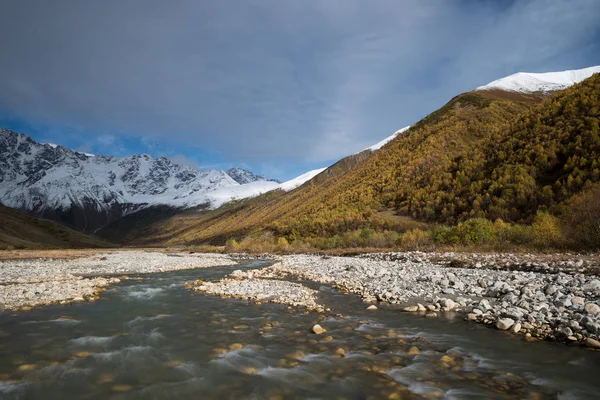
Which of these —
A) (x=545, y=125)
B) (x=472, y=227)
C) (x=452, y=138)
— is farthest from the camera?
(x=452, y=138)

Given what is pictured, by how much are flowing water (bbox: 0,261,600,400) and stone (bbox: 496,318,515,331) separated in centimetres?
45

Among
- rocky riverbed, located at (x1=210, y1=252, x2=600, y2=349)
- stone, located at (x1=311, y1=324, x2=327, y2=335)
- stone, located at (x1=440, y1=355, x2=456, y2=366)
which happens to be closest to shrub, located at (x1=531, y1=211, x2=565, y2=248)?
rocky riverbed, located at (x1=210, y1=252, x2=600, y2=349)

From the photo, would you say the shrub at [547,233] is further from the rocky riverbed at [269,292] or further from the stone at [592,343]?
the stone at [592,343]

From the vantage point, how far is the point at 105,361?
8.44 m

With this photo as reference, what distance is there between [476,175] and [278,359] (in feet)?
219

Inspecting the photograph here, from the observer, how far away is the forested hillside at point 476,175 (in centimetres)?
4781

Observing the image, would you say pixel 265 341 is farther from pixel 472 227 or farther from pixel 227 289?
pixel 472 227

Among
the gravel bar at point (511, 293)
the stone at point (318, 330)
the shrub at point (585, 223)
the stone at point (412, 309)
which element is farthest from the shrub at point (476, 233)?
the stone at point (318, 330)

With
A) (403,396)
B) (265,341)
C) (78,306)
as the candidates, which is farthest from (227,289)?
(403,396)

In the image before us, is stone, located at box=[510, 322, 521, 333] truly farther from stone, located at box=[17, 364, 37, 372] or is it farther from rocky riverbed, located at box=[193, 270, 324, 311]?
stone, located at box=[17, 364, 37, 372]

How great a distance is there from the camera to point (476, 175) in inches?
2559

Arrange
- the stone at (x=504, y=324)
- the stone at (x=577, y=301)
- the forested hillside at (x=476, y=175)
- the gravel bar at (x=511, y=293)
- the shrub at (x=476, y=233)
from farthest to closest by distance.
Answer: the forested hillside at (x=476, y=175), the shrub at (x=476, y=233), the stone at (x=577, y=301), the stone at (x=504, y=324), the gravel bar at (x=511, y=293)

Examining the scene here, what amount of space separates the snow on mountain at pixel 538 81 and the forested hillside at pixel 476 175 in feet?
161

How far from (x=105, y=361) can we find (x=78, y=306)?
25.9 ft
